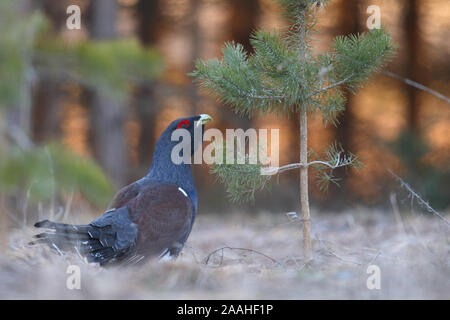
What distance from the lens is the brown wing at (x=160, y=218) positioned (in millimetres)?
3537

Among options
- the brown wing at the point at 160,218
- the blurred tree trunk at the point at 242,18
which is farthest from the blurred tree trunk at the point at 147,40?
the brown wing at the point at 160,218

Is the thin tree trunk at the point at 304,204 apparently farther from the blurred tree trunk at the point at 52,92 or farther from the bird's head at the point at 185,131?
the blurred tree trunk at the point at 52,92

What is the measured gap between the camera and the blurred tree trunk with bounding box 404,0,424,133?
44.4 feet

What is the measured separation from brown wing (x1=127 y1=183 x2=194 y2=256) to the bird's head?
451 millimetres

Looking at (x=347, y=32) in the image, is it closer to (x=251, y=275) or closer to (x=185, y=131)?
(x=185, y=131)

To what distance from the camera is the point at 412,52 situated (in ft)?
45.6

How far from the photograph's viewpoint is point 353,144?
48.1 feet

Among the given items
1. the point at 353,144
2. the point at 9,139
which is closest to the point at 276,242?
the point at 9,139

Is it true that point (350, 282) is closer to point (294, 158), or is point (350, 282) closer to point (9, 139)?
point (9, 139)

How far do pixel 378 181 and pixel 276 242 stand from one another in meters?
6.91

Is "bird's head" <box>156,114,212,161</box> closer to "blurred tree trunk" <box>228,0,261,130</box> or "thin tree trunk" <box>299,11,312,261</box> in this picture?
"thin tree trunk" <box>299,11,312,261</box>

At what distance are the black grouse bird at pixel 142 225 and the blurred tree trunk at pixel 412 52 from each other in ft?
34.9

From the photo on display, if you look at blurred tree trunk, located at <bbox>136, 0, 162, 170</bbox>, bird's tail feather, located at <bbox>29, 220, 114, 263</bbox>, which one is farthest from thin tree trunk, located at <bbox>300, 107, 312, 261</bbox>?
blurred tree trunk, located at <bbox>136, 0, 162, 170</bbox>

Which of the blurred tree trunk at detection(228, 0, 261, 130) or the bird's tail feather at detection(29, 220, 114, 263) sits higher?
the blurred tree trunk at detection(228, 0, 261, 130)
